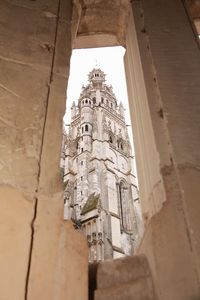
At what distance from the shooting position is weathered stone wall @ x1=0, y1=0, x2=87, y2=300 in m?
0.94

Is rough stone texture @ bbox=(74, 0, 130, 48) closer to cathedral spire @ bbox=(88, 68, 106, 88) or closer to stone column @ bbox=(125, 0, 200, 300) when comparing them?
stone column @ bbox=(125, 0, 200, 300)

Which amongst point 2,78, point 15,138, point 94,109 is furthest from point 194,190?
point 94,109

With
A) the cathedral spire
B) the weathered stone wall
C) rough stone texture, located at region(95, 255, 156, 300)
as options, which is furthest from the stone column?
the cathedral spire

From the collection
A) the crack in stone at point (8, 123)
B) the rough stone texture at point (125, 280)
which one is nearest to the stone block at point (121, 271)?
the rough stone texture at point (125, 280)

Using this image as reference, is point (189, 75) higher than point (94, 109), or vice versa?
point (94, 109)

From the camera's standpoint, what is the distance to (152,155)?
1356 millimetres

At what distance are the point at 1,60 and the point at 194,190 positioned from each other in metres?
1.14

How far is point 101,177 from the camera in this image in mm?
25625

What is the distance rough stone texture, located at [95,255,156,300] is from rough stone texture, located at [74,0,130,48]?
1.81 metres

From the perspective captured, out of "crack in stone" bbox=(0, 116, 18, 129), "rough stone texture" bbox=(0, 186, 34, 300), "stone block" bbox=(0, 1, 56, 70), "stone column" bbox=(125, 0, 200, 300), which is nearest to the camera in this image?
"rough stone texture" bbox=(0, 186, 34, 300)

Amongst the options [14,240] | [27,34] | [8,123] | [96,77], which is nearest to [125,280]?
[14,240]

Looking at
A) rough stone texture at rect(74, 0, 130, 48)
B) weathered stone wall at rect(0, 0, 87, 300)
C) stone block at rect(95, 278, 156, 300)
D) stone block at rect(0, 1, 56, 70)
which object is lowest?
stone block at rect(95, 278, 156, 300)

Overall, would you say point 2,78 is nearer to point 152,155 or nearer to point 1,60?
point 1,60

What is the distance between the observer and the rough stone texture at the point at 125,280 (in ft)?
3.37
